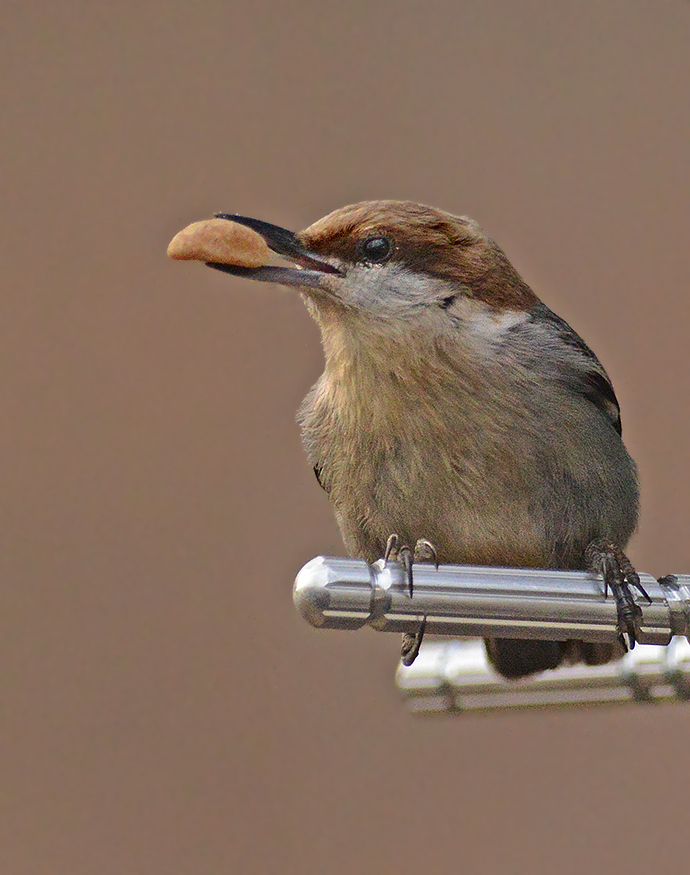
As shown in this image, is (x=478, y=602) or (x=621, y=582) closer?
(x=478, y=602)

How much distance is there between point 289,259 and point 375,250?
0.09m

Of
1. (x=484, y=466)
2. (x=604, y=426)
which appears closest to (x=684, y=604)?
(x=484, y=466)

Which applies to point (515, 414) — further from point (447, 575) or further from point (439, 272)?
point (447, 575)

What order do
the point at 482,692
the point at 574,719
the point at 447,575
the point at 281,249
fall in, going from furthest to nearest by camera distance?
1. the point at 574,719
2. the point at 482,692
3. the point at 281,249
4. the point at 447,575

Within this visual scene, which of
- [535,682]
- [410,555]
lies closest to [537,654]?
[535,682]

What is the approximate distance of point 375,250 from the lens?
3.55 ft

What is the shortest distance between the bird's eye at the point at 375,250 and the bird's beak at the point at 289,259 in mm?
35

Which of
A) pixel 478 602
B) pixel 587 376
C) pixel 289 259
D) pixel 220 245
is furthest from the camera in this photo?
pixel 587 376

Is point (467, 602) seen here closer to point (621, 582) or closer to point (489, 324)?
point (621, 582)

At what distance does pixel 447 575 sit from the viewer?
730 mm

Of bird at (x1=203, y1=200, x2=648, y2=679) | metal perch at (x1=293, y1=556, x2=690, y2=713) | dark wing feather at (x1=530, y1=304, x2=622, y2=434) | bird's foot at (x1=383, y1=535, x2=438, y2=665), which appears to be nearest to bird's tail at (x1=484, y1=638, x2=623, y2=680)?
bird at (x1=203, y1=200, x2=648, y2=679)

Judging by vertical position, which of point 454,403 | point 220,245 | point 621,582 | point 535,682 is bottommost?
point 535,682

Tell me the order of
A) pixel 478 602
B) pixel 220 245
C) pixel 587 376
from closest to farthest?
pixel 478 602, pixel 220 245, pixel 587 376

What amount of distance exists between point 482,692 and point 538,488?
25 centimetres
